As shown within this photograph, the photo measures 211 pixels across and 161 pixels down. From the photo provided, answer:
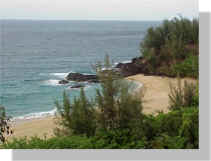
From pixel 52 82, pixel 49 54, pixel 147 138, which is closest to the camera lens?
pixel 147 138

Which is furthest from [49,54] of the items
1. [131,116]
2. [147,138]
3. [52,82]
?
[147,138]

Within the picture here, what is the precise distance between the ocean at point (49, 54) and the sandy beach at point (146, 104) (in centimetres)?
12

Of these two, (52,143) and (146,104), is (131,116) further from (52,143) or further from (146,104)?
(52,143)

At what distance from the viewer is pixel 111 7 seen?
4352mm

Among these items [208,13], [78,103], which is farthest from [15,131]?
[208,13]

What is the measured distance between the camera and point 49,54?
14.3 feet

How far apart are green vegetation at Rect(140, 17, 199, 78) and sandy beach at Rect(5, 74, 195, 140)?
122 mm

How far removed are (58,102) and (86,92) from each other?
335mm

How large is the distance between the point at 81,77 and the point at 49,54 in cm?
45

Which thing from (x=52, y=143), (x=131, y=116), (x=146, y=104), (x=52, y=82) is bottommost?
(x=52, y=143)

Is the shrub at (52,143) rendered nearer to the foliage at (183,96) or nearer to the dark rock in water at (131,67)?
the dark rock in water at (131,67)

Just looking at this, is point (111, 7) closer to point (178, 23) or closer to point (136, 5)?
point (136, 5)

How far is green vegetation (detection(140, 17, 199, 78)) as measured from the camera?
4402 millimetres

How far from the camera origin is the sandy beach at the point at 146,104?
4.19 m
